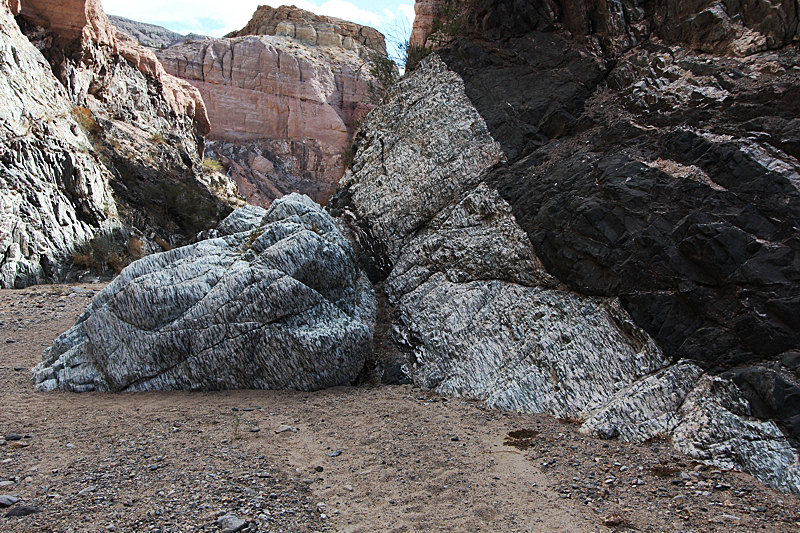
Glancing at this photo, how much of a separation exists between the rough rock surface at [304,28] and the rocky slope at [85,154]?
24.9 metres

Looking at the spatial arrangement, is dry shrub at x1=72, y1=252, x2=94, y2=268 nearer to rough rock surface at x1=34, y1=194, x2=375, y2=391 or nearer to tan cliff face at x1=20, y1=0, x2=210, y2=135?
rough rock surface at x1=34, y1=194, x2=375, y2=391

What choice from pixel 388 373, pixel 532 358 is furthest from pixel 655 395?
pixel 388 373

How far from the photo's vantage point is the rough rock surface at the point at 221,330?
19.3 feet

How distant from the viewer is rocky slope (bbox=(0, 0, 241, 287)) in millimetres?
12367

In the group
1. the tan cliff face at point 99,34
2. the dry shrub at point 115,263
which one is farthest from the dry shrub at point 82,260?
the tan cliff face at point 99,34

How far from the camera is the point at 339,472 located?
13.3 feet

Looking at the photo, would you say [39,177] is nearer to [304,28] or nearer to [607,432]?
[607,432]

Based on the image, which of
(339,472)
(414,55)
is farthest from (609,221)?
(414,55)

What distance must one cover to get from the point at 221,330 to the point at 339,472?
256cm

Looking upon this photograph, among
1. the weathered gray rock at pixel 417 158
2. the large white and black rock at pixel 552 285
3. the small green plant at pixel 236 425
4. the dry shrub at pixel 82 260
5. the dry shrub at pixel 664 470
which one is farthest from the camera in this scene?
the dry shrub at pixel 82 260

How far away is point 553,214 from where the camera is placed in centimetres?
606

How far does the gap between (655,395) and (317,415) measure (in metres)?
3.18

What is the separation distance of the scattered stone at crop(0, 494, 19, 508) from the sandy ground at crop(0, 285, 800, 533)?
5 cm

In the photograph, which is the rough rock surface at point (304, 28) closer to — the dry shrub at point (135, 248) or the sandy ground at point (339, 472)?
the dry shrub at point (135, 248)
